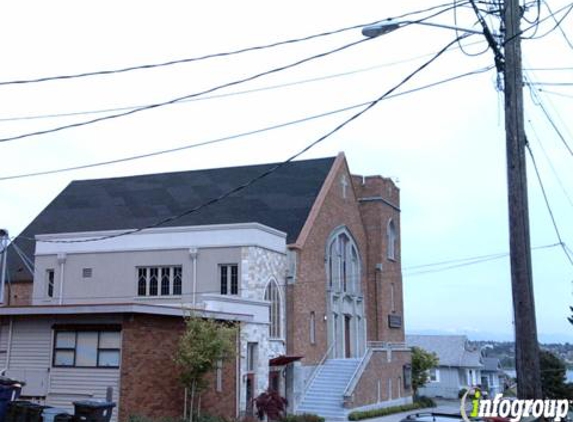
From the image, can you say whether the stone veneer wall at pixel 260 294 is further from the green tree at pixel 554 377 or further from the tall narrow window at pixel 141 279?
the green tree at pixel 554 377

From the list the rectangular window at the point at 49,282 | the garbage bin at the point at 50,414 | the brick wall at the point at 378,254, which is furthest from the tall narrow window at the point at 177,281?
the garbage bin at the point at 50,414

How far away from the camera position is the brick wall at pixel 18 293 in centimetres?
3756

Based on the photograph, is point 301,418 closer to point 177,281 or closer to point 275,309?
point 275,309

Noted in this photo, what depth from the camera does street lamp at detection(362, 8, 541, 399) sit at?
10547mm

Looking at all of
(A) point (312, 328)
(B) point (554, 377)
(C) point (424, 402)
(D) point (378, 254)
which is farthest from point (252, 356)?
(B) point (554, 377)

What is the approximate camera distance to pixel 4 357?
78.7 ft

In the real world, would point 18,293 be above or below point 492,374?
above

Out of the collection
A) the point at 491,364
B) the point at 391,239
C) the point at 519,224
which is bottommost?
the point at 491,364

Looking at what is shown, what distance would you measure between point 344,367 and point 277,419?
9.34 metres

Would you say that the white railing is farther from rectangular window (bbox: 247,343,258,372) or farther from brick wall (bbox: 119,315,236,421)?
brick wall (bbox: 119,315,236,421)

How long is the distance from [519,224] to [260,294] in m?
21.6

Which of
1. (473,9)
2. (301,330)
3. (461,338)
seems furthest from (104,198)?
(461,338)

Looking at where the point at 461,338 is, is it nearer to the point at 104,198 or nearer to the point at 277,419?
the point at 104,198

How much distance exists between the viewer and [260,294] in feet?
104
